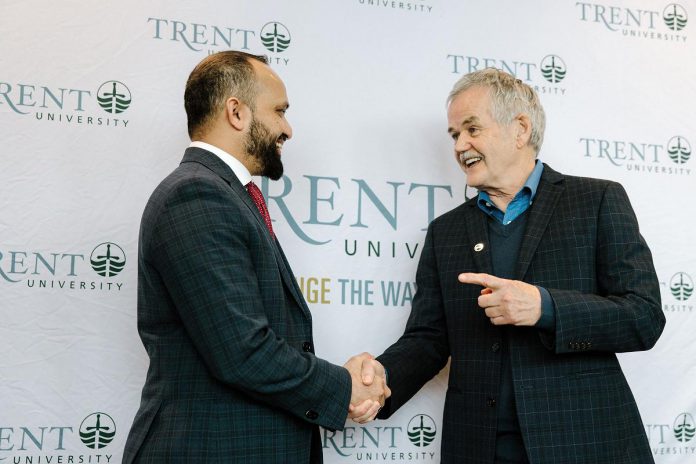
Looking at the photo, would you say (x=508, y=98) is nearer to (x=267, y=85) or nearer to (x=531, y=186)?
(x=531, y=186)

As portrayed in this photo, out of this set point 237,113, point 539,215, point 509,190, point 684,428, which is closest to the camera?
point 237,113

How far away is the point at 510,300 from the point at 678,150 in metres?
1.40

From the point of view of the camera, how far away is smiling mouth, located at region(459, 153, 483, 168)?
89.2 inches

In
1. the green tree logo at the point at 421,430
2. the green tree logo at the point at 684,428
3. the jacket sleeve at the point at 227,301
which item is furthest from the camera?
the green tree logo at the point at 684,428

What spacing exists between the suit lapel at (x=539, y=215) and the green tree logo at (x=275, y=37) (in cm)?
98

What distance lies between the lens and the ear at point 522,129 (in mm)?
2266

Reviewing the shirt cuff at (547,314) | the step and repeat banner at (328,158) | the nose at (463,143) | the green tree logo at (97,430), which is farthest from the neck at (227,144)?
the green tree logo at (97,430)

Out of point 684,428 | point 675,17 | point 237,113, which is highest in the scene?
point 675,17

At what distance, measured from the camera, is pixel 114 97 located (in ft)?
7.88

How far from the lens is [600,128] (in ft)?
9.21

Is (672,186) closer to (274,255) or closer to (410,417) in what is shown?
(410,417)

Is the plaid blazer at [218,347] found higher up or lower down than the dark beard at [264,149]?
lower down

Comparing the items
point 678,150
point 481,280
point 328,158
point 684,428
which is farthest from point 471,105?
point 684,428

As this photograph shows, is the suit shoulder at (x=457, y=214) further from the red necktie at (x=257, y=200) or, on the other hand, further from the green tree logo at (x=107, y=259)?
the green tree logo at (x=107, y=259)
